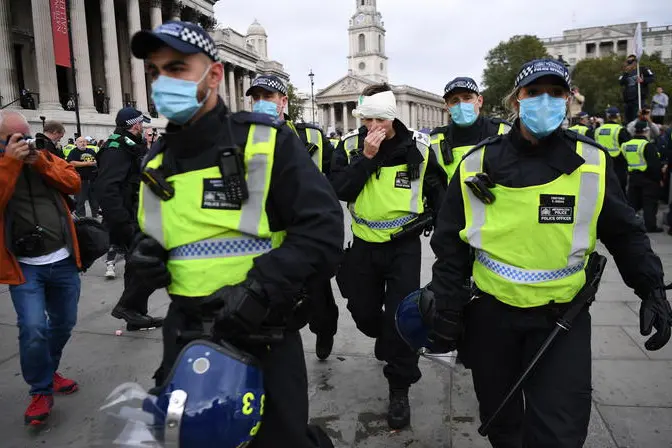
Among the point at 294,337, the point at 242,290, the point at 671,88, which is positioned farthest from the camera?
the point at 671,88

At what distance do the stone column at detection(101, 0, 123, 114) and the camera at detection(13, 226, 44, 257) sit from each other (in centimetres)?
2990

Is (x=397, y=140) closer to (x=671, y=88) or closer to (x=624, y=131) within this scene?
(x=624, y=131)

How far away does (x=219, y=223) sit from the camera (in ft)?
6.79

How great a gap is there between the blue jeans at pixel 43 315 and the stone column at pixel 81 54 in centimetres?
2668

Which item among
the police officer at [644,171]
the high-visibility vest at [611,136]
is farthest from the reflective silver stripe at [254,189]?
the high-visibility vest at [611,136]

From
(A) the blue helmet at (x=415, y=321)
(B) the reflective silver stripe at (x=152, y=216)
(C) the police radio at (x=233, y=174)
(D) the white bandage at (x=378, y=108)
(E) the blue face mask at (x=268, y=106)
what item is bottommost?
(A) the blue helmet at (x=415, y=321)

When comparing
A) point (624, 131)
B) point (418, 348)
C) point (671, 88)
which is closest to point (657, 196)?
point (624, 131)

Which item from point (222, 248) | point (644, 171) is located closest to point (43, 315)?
Result: point (222, 248)

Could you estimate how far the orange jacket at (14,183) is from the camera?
3527 millimetres

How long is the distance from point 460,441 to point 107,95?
111 feet

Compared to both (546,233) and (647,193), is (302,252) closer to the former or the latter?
(546,233)

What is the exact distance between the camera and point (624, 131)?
11.0m

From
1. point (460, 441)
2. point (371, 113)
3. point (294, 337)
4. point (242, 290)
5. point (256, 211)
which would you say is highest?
point (371, 113)

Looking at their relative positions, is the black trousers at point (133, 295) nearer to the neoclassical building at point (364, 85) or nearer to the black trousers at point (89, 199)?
the black trousers at point (89, 199)
